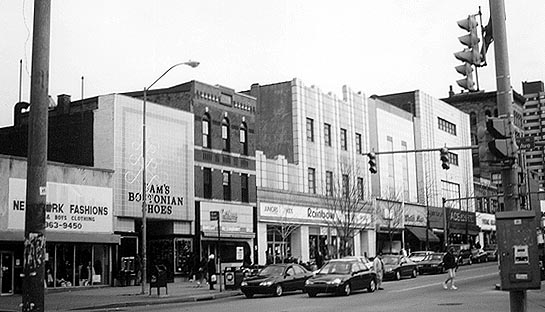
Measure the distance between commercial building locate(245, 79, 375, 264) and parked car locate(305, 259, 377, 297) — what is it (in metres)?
19.7

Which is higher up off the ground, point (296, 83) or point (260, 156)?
point (296, 83)

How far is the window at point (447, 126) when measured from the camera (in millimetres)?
80812

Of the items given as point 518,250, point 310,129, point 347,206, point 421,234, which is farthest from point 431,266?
point 518,250

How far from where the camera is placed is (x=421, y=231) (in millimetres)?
72750

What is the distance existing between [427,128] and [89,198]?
154 ft

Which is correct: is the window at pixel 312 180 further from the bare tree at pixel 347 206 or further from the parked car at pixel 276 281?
the parked car at pixel 276 281

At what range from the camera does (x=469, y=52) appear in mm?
12203

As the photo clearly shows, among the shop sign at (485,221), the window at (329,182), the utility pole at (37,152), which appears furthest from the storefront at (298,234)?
the utility pole at (37,152)

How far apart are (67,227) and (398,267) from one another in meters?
18.9

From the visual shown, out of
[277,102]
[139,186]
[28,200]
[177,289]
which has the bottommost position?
[177,289]

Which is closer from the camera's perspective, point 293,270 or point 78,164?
point 293,270

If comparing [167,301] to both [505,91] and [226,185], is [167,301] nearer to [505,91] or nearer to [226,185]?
[226,185]

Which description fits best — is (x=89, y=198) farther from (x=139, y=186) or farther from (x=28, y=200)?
(x=28, y=200)

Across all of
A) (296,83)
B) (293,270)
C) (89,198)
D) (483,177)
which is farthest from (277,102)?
(483,177)
